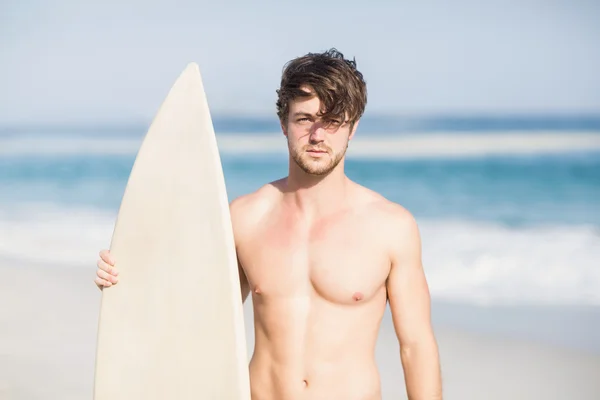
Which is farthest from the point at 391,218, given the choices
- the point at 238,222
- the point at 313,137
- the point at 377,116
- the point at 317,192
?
the point at 377,116

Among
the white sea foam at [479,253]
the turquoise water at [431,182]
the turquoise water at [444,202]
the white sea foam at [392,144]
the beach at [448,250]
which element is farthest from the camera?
the white sea foam at [392,144]

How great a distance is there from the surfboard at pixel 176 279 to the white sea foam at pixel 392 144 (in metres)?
11.8

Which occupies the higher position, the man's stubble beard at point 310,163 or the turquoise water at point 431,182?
the turquoise water at point 431,182

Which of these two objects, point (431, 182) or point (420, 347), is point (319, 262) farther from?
point (431, 182)

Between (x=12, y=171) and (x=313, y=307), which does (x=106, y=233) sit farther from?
(x=313, y=307)

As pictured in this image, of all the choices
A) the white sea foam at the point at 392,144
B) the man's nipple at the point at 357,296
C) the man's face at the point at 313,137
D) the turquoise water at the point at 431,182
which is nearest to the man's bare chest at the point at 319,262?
the man's nipple at the point at 357,296

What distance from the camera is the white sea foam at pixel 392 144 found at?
1473cm

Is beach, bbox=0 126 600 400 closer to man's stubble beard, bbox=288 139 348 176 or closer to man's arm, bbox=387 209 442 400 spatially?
man's arm, bbox=387 209 442 400

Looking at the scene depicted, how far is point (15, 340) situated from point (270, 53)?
14788 millimetres

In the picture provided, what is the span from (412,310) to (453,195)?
Answer: 8.84 m

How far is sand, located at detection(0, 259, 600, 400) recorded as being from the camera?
4.97 metres

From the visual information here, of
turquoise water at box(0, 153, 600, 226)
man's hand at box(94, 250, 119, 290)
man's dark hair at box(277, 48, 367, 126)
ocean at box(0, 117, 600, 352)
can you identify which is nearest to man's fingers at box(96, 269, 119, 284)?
man's hand at box(94, 250, 119, 290)

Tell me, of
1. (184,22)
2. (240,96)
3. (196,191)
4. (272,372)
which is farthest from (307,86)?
(184,22)

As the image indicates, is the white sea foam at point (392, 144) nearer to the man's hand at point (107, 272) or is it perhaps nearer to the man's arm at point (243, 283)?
the man's arm at point (243, 283)
